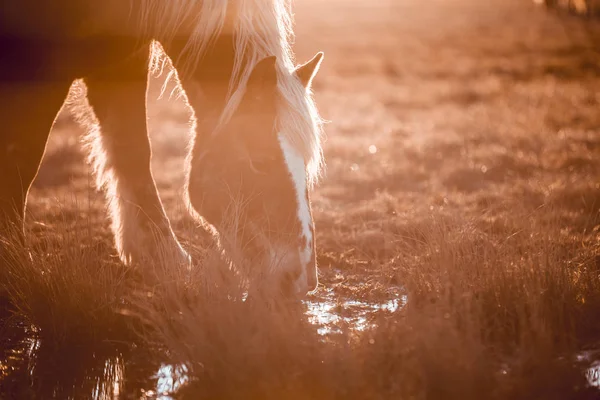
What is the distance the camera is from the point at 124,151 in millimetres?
4855

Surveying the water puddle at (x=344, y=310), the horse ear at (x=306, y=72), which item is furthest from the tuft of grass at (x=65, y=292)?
Result: the horse ear at (x=306, y=72)

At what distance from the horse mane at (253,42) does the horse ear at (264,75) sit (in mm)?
51

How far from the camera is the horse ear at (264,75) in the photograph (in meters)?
3.62

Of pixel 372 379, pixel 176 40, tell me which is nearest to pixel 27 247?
pixel 176 40

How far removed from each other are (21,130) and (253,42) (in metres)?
1.31

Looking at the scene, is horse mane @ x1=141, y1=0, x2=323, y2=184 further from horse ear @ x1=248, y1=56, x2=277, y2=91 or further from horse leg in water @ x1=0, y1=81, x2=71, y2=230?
horse leg in water @ x1=0, y1=81, x2=71, y2=230

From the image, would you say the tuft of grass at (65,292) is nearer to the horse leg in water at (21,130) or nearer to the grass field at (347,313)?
the grass field at (347,313)

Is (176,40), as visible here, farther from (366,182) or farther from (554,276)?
(366,182)

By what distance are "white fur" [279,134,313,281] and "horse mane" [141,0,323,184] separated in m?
0.04

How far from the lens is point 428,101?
38.7 feet

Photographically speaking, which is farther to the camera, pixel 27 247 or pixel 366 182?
pixel 366 182

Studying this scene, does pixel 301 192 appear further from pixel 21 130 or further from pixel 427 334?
pixel 21 130

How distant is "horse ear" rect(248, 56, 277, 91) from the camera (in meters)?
3.62

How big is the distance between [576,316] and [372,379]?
1.13 metres
